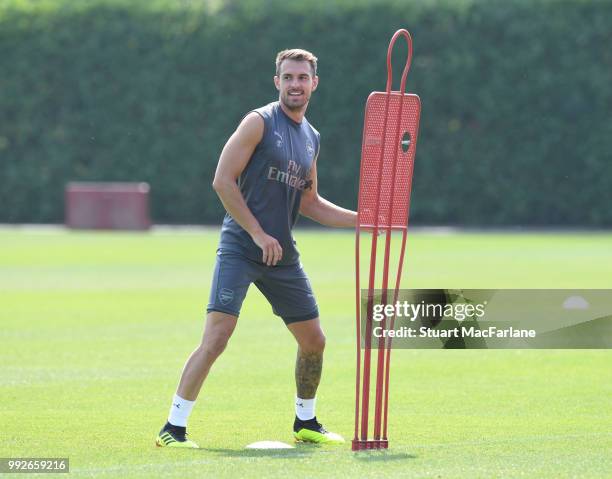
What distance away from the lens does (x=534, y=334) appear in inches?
561

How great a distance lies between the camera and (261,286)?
8.56 m

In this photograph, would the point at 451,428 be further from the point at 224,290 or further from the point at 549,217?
the point at 549,217

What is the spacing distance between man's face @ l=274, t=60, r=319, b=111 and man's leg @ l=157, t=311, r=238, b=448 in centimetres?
130

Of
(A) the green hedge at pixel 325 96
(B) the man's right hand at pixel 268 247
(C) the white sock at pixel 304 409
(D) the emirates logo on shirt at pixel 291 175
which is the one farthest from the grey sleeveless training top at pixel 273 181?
(A) the green hedge at pixel 325 96

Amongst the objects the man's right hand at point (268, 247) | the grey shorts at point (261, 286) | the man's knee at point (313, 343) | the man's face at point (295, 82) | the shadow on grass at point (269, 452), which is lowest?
the shadow on grass at point (269, 452)

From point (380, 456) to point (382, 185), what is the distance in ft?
4.80

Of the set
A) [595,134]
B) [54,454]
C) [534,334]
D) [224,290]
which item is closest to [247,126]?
[224,290]

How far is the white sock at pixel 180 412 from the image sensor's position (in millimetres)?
8102

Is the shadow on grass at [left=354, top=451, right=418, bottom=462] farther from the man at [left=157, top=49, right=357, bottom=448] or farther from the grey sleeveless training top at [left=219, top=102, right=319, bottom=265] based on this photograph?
the grey sleeveless training top at [left=219, top=102, right=319, bottom=265]

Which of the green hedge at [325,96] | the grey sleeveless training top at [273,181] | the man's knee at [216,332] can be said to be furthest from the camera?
the green hedge at [325,96]

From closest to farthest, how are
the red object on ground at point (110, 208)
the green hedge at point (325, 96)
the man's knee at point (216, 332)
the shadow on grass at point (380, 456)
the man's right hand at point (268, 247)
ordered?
the shadow on grass at point (380, 456)
the man's right hand at point (268, 247)
the man's knee at point (216, 332)
the red object on ground at point (110, 208)
the green hedge at point (325, 96)

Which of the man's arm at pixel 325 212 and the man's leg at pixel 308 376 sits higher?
the man's arm at pixel 325 212

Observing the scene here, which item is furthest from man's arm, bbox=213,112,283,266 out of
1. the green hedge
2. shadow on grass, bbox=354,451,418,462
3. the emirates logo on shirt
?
the green hedge

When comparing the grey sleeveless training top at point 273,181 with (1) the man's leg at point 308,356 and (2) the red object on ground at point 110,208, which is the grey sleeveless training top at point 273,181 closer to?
(1) the man's leg at point 308,356
